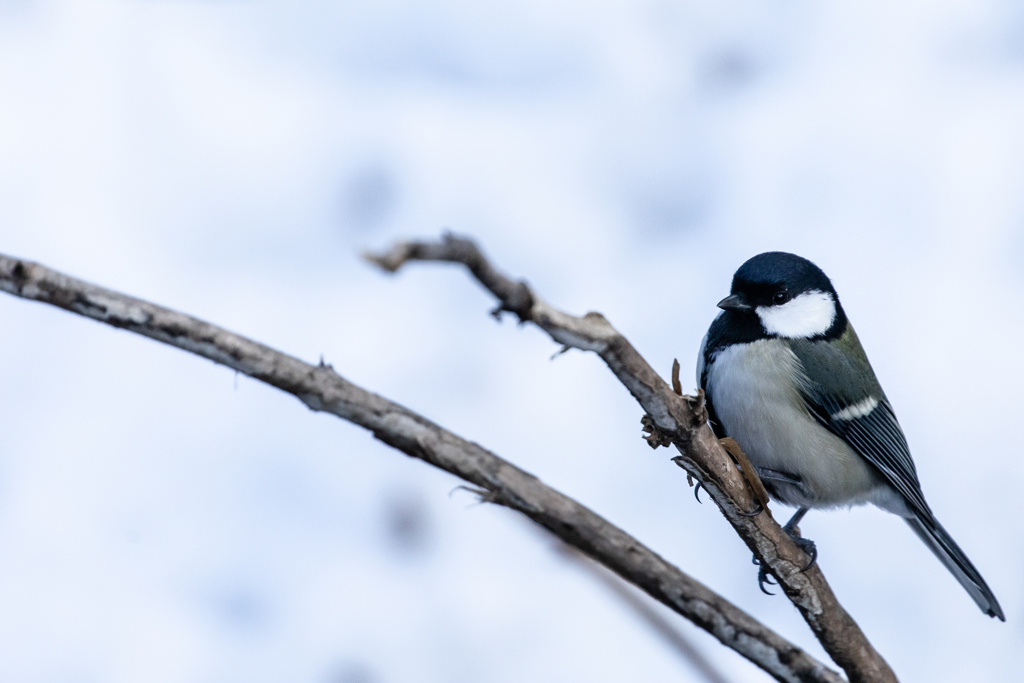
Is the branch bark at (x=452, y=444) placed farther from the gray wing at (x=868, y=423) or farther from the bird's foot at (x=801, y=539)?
the gray wing at (x=868, y=423)

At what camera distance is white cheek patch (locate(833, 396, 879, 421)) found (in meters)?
1.26

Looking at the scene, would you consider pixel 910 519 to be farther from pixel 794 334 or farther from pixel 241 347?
pixel 241 347

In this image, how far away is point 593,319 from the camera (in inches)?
27.8

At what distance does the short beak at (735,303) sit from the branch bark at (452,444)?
0.46 metres

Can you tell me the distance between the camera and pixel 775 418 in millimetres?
1221

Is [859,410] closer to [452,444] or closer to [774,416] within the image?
[774,416]

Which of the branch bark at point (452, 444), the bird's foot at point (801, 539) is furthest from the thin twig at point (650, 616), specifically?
the bird's foot at point (801, 539)

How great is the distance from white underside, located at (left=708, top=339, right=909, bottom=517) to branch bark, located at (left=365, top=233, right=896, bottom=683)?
25 cm

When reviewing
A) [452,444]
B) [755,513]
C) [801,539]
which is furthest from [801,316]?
[452,444]

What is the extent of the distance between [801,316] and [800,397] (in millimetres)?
125

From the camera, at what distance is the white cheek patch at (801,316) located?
1248mm

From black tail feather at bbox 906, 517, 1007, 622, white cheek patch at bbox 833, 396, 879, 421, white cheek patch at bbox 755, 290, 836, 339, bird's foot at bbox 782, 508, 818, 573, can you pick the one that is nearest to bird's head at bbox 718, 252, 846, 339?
white cheek patch at bbox 755, 290, 836, 339

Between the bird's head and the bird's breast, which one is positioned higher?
the bird's head

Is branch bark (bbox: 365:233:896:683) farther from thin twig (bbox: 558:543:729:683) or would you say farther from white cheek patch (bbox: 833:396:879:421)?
white cheek patch (bbox: 833:396:879:421)
